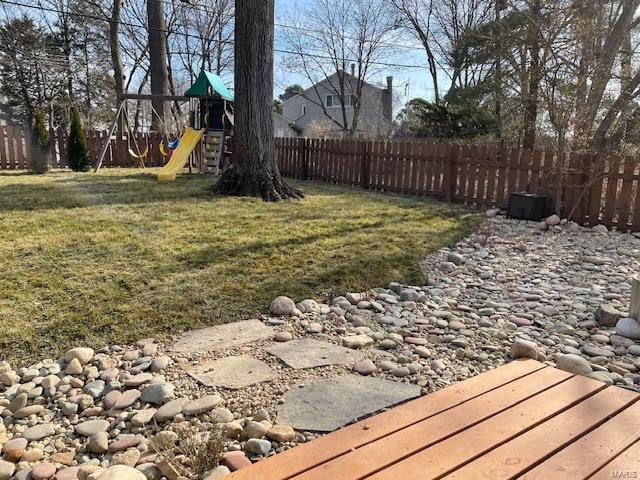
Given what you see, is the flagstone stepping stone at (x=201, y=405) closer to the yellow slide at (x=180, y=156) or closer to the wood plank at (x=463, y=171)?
the wood plank at (x=463, y=171)

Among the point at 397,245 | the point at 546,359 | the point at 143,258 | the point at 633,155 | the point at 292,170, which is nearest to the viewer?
the point at 546,359

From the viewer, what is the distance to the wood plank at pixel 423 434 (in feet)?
4.58

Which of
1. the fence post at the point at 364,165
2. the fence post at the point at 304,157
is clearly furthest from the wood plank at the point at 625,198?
the fence post at the point at 304,157

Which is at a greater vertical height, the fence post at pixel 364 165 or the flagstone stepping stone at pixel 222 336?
the fence post at pixel 364 165

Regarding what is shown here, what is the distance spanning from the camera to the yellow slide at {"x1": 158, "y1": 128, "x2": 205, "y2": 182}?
31.4ft

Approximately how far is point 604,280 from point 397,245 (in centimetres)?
181

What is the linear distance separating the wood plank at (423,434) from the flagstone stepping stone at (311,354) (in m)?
0.84

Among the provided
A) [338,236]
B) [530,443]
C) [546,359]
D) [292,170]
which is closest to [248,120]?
[338,236]

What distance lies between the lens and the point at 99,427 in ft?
6.31

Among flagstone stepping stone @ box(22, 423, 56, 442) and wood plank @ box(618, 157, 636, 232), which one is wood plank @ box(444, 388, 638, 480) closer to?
flagstone stepping stone @ box(22, 423, 56, 442)

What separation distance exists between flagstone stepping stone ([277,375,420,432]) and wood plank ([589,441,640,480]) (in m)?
0.84

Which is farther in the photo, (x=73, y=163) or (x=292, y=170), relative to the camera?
(x=292, y=170)

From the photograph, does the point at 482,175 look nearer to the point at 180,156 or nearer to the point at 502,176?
the point at 502,176

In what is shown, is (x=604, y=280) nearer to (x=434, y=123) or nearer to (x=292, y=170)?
(x=292, y=170)
